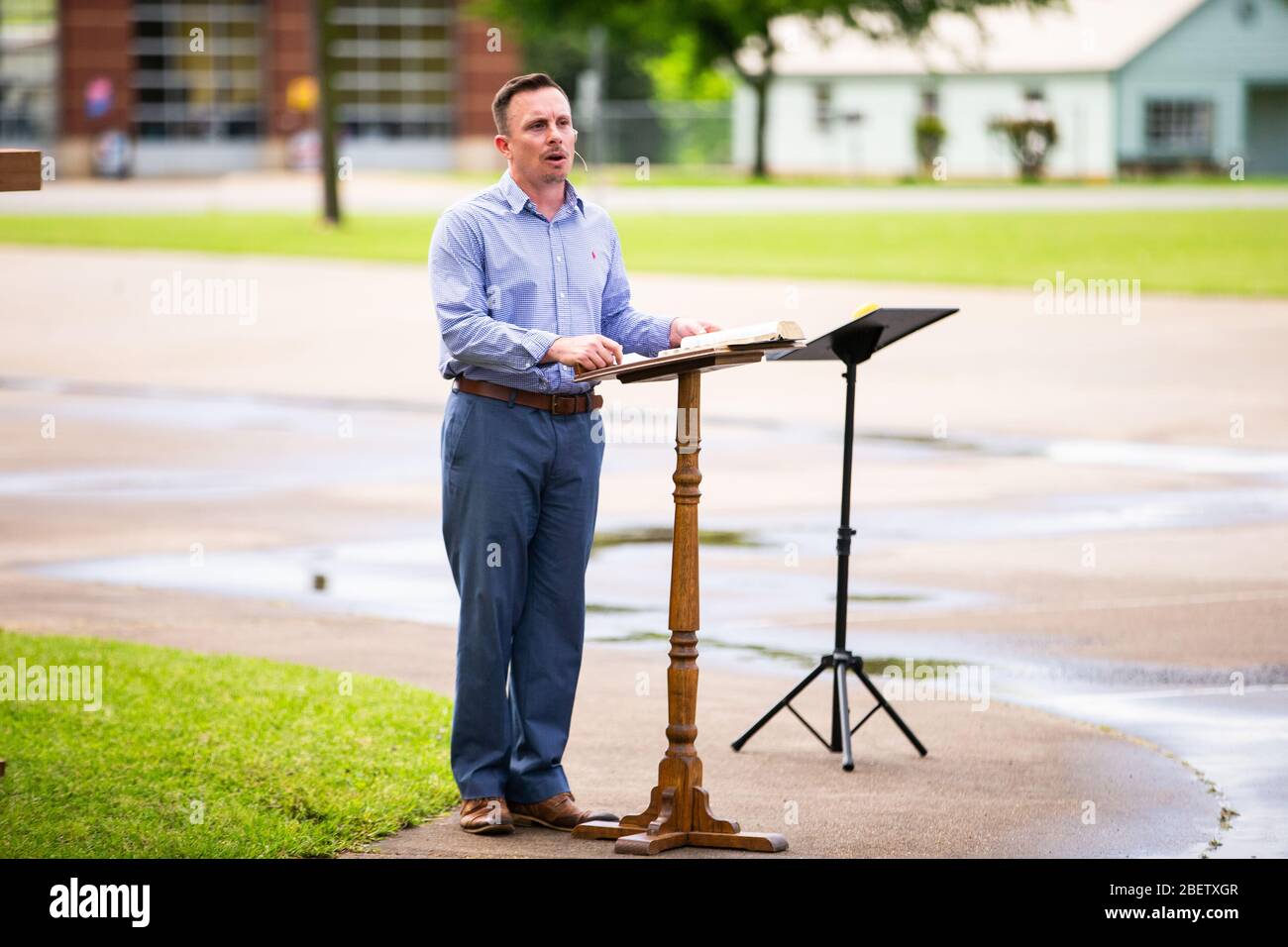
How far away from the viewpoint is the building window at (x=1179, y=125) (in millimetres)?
68375

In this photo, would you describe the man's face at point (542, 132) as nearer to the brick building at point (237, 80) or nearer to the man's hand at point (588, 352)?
the man's hand at point (588, 352)

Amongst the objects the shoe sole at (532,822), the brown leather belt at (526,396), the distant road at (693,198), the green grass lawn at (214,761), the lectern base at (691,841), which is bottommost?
the shoe sole at (532,822)

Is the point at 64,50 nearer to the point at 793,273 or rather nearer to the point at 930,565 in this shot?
the point at 793,273

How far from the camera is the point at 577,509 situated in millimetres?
6535

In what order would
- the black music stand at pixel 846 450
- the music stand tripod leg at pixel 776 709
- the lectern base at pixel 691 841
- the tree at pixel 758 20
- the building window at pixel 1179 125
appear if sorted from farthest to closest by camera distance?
the tree at pixel 758 20 → the building window at pixel 1179 125 → the music stand tripod leg at pixel 776 709 → the black music stand at pixel 846 450 → the lectern base at pixel 691 841

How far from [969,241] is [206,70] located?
153 ft

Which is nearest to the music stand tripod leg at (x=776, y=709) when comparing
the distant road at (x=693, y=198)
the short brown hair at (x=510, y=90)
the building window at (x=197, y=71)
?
the short brown hair at (x=510, y=90)

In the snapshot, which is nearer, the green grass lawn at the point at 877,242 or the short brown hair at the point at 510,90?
the short brown hair at the point at 510,90

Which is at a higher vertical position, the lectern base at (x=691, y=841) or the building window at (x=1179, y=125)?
the building window at (x=1179, y=125)

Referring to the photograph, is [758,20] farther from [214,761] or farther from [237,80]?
[214,761]

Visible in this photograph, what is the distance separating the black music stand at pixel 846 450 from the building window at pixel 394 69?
73065 millimetres

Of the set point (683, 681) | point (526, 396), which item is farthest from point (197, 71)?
point (683, 681)

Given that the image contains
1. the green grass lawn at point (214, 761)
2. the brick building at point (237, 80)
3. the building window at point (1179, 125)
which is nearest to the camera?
the green grass lawn at point (214, 761)

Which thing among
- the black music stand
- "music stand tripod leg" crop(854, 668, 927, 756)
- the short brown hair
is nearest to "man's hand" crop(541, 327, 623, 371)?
the short brown hair
